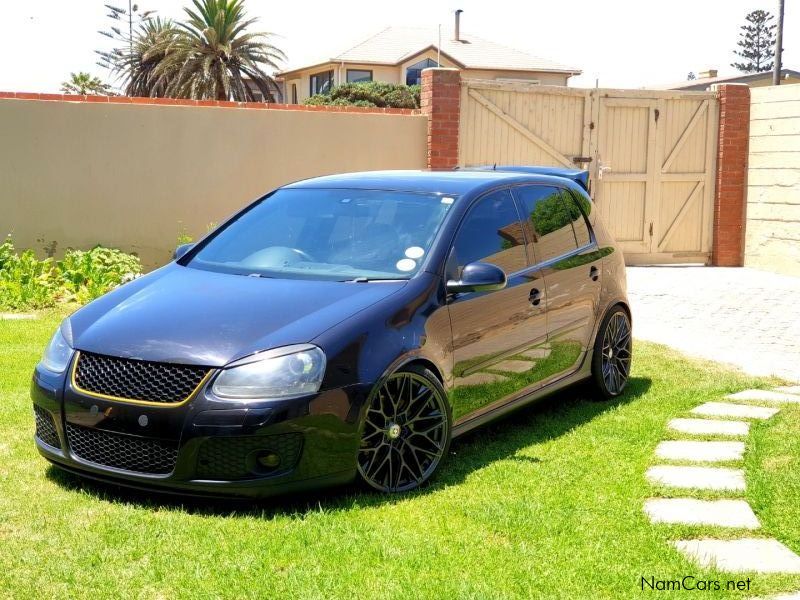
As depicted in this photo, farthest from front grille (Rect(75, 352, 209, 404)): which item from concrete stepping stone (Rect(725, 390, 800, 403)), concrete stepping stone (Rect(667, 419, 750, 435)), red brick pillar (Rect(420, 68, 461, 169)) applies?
red brick pillar (Rect(420, 68, 461, 169))

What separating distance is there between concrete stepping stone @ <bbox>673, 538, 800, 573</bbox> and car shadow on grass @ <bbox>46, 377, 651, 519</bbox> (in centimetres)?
125

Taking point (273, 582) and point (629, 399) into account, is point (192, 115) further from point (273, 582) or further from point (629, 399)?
point (273, 582)

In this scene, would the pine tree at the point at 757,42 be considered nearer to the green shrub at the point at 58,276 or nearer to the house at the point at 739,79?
the house at the point at 739,79

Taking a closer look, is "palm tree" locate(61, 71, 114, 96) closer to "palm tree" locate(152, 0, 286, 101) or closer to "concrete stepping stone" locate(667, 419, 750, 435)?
"palm tree" locate(152, 0, 286, 101)

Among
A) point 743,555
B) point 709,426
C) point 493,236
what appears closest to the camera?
point 743,555

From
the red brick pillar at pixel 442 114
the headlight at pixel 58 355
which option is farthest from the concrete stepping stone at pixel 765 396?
the red brick pillar at pixel 442 114

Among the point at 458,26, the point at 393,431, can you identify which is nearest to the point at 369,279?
the point at 393,431

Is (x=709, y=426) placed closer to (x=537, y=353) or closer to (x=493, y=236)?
(x=537, y=353)

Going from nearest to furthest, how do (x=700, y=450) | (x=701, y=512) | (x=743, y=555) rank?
(x=743, y=555), (x=701, y=512), (x=700, y=450)

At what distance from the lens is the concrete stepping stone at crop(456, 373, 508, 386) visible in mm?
5336

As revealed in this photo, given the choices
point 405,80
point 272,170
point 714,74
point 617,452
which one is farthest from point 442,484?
point 714,74

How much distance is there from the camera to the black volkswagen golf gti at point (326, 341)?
4445 millimetres

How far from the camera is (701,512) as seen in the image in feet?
15.5

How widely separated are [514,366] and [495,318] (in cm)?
37
